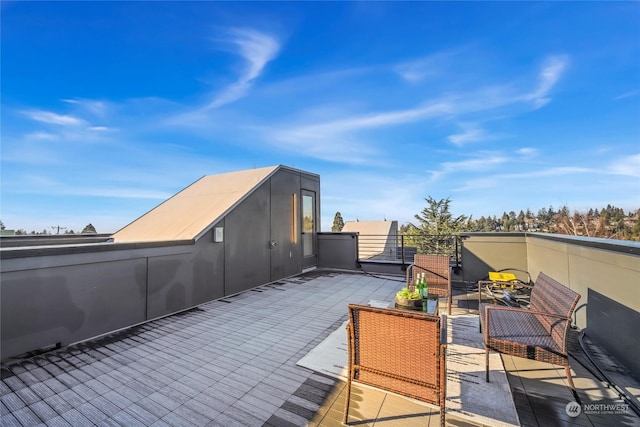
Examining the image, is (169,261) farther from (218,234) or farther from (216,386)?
(216,386)

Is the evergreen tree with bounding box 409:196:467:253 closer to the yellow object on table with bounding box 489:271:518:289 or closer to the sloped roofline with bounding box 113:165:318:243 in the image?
the yellow object on table with bounding box 489:271:518:289

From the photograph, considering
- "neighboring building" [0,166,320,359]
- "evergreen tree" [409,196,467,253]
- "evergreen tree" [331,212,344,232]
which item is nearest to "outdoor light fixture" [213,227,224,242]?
"neighboring building" [0,166,320,359]

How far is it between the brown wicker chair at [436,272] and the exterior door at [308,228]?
3.79 metres

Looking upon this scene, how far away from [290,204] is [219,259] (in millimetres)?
2641

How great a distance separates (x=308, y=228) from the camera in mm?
7891

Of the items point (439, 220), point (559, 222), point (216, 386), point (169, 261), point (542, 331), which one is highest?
point (439, 220)

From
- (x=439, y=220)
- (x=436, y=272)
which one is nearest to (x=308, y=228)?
(x=436, y=272)

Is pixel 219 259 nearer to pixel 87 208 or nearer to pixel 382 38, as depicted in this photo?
pixel 382 38

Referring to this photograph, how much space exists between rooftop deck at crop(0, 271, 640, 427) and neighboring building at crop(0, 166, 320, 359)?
0.34 m

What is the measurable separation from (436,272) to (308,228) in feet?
14.0

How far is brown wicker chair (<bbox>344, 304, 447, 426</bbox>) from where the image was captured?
1.54m

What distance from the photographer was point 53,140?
25.8ft

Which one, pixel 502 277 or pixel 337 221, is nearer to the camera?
pixel 502 277

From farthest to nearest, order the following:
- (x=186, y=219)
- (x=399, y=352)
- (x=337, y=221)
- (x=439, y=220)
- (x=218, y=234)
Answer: (x=337, y=221) < (x=439, y=220) < (x=186, y=219) < (x=218, y=234) < (x=399, y=352)
